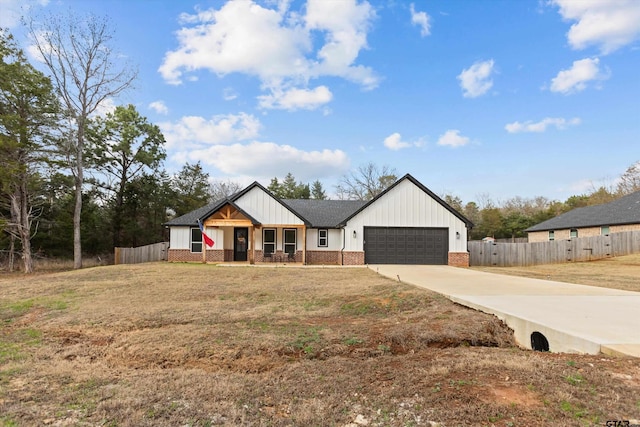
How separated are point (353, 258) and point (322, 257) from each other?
7.63 ft

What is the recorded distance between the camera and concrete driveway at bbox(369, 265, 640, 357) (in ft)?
14.9

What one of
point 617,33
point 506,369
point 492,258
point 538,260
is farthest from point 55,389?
point 538,260

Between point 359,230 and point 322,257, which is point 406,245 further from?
point 322,257

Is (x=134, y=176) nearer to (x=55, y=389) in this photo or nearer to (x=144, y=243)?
(x=144, y=243)

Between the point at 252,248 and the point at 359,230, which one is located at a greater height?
the point at 359,230

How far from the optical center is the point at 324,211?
23297mm

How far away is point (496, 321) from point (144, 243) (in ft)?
104

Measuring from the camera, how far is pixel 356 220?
65.3 feet

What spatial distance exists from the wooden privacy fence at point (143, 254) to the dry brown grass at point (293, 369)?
15473 mm

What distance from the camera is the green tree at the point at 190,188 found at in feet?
110

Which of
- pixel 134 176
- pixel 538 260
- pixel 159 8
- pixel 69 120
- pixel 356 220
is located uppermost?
pixel 159 8

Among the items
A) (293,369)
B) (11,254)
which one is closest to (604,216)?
(293,369)

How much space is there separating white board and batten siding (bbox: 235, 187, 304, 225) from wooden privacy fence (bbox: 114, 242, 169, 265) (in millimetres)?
7082

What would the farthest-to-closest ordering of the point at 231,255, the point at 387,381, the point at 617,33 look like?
the point at 231,255 → the point at 617,33 → the point at 387,381
